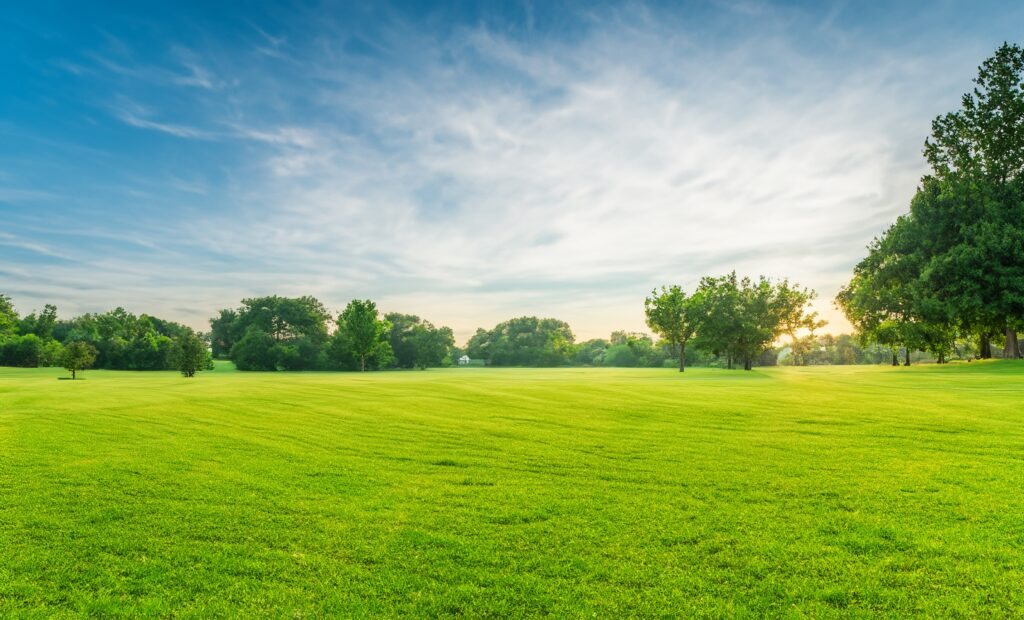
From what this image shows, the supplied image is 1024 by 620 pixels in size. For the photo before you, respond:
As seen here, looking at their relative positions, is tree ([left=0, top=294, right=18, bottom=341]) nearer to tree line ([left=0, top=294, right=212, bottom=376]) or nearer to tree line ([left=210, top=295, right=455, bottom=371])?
tree line ([left=0, top=294, right=212, bottom=376])

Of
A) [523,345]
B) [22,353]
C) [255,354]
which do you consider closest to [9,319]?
[22,353]

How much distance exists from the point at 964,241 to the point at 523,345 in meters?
86.7

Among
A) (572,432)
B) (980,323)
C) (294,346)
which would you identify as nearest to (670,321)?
(980,323)

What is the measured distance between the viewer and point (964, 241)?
36.8m

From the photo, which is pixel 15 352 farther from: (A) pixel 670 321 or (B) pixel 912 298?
(B) pixel 912 298

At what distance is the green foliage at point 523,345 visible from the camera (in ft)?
370

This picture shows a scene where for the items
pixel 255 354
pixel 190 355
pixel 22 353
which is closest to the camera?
pixel 190 355

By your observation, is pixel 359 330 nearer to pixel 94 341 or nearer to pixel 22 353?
pixel 94 341

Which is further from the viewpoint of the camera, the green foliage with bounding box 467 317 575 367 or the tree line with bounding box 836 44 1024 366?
the green foliage with bounding box 467 317 575 367

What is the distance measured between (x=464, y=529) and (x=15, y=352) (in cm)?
9414

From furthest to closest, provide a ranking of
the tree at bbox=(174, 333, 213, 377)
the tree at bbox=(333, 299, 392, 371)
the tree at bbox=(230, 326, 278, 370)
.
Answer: the tree at bbox=(230, 326, 278, 370)
the tree at bbox=(333, 299, 392, 371)
the tree at bbox=(174, 333, 213, 377)

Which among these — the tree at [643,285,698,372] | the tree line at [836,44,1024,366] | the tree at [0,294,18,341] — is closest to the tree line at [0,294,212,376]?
the tree at [0,294,18,341]

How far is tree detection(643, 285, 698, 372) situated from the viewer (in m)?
56.9

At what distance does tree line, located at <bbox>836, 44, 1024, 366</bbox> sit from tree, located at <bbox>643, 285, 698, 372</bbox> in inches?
635
